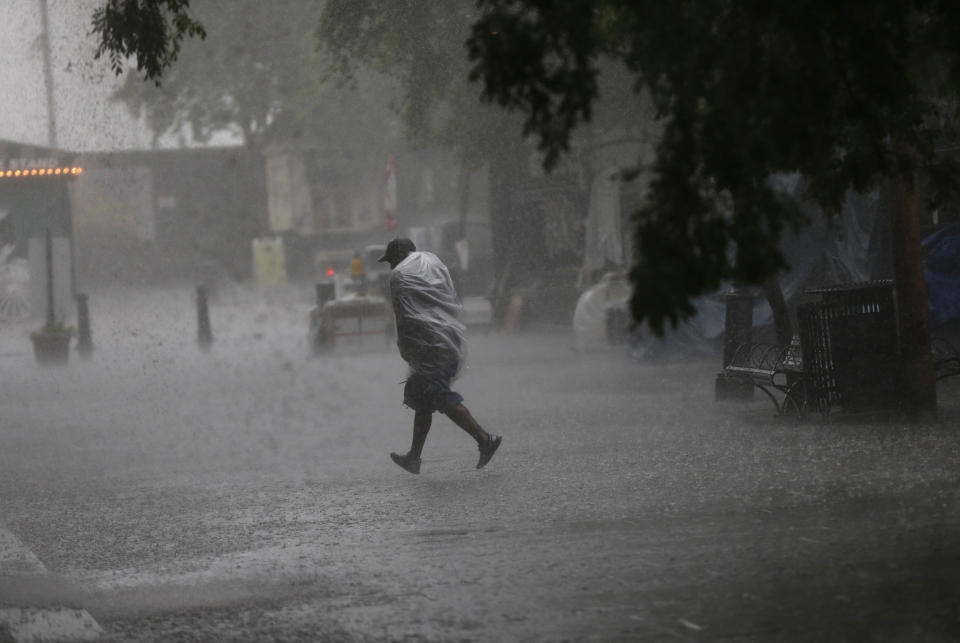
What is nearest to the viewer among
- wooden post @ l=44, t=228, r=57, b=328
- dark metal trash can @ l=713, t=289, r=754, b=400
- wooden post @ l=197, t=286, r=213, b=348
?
dark metal trash can @ l=713, t=289, r=754, b=400

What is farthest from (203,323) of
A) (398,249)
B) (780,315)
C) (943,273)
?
→ (398,249)

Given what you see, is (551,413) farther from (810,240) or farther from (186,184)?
(186,184)

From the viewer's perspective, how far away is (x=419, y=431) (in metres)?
10.4

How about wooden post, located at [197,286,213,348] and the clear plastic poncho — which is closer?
the clear plastic poncho

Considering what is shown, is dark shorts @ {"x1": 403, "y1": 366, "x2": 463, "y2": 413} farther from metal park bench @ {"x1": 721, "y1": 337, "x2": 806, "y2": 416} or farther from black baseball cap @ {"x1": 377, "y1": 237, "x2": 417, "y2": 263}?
metal park bench @ {"x1": 721, "y1": 337, "x2": 806, "y2": 416}

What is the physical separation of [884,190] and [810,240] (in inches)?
63.2

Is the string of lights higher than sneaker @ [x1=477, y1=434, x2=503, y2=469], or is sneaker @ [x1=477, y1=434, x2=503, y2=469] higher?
the string of lights

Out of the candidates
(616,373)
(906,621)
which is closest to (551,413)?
(616,373)

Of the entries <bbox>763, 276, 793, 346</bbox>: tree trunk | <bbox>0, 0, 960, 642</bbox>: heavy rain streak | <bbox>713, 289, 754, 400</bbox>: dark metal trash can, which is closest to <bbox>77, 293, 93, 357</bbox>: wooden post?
<bbox>0, 0, 960, 642</bbox>: heavy rain streak

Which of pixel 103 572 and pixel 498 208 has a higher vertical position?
pixel 498 208

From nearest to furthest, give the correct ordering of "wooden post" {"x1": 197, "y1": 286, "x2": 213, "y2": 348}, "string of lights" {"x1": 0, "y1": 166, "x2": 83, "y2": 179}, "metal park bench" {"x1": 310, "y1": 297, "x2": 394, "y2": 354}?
"metal park bench" {"x1": 310, "y1": 297, "x2": 394, "y2": 354} < "wooden post" {"x1": 197, "y1": 286, "x2": 213, "y2": 348} < "string of lights" {"x1": 0, "y1": 166, "x2": 83, "y2": 179}

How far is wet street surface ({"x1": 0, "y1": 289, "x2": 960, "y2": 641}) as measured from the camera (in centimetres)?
599

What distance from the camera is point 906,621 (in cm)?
555

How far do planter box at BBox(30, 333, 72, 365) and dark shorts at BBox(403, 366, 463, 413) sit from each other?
15.2 m
